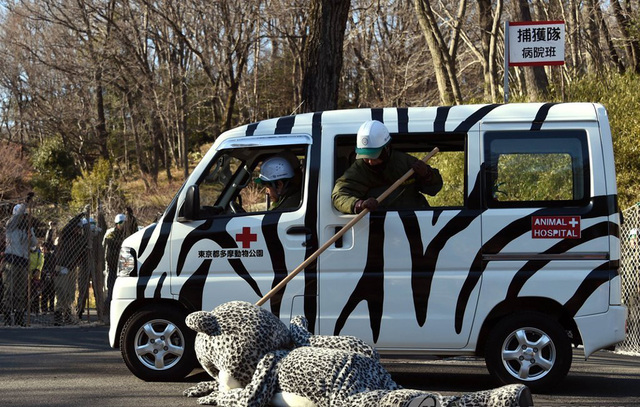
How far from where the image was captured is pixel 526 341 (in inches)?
302

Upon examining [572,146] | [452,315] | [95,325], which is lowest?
[95,325]

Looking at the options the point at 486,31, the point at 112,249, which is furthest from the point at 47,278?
the point at 486,31

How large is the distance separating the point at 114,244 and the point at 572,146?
9.42 meters

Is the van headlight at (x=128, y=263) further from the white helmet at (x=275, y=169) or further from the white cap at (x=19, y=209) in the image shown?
the white cap at (x=19, y=209)

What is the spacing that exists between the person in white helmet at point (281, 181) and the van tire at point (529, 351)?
204 centimetres

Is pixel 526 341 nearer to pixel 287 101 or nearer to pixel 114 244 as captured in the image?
pixel 114 244

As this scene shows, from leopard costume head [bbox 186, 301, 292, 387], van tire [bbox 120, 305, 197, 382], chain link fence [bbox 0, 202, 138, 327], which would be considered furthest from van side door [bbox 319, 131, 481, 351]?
chain link fence [bbox 0, 202, 138, 327]

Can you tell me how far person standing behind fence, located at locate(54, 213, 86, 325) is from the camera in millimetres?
14523

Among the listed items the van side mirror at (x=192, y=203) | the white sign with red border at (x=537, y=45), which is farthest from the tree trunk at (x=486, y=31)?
the van side mirror at (x=192, y=203)

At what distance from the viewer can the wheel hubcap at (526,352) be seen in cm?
761

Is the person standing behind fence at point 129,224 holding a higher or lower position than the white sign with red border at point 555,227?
lower

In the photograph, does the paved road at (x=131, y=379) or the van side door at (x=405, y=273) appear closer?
the paved road at (x=131, y=379)

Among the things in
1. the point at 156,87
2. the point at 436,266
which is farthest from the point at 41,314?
the point at 156,87

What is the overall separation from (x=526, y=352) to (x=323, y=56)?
7184mm
